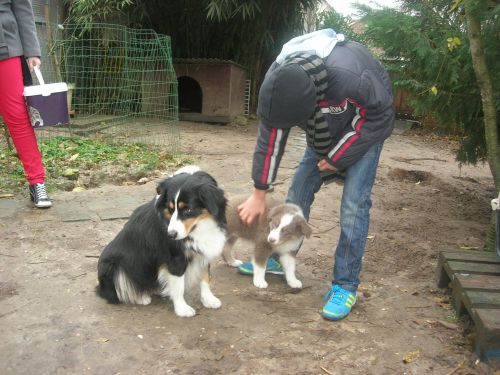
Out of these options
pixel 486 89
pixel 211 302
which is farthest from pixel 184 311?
pixel 486 89

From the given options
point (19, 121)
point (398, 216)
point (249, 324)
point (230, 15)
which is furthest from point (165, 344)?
point (230, 15)

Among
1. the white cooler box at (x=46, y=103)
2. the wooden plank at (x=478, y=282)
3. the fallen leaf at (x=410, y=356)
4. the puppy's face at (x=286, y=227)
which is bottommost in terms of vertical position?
the fallen leaf at (x=410, y=356)

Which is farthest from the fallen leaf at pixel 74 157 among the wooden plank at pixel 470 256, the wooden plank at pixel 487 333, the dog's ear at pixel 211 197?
the wooden plank at pixel 487 333

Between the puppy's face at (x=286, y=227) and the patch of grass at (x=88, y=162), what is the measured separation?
9.60ft

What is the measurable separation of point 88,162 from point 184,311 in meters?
3.71

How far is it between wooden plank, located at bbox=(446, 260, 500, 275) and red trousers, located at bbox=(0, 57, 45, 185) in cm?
350

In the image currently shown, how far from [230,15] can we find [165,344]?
801cm

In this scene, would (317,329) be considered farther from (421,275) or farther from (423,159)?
(423,159)

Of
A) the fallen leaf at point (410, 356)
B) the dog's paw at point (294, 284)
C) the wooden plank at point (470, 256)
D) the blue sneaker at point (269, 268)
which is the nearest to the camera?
the fallen leaf at point (410, 356)

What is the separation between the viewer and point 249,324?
2.75 metres

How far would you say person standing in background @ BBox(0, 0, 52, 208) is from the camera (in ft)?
12.8

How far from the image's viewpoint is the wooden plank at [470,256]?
3.14m

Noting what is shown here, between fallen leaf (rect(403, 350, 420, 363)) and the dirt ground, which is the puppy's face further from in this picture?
fallen leaf (rect(403, 350, 420, 363))

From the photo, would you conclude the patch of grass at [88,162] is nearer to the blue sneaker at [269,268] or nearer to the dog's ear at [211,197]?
the blue sneaker at [269,268]
